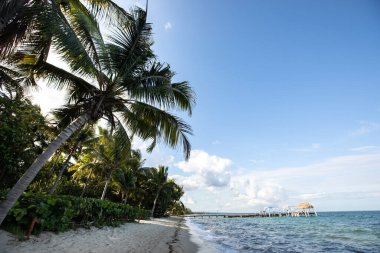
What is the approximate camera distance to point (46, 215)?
6.48 metres

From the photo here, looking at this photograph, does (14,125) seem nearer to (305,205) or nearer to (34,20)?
(34,20)

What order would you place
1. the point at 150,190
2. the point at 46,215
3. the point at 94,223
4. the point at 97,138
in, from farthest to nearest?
the point at 150,190, the point at 97,138, the point at 94,223, the point at 46,215

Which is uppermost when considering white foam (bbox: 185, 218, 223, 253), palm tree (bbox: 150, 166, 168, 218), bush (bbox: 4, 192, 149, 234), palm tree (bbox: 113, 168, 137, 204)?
palm tree (bbox: 150, 166, 168, 218)

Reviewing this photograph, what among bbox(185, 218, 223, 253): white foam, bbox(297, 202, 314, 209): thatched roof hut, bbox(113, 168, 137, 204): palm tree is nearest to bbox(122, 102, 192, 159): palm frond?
bbox(185, 218, 223, 253): white foam

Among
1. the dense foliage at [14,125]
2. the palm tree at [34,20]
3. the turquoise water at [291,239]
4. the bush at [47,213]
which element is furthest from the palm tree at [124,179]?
the palm tree at [34,20]

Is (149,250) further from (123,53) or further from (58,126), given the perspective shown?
(123,53)

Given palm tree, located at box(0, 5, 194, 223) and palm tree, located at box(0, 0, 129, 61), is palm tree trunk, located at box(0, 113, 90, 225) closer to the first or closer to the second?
palm tree, located at box(0, 5, 194, 223)

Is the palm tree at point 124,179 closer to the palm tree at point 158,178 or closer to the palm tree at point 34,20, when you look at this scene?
the palm tree at point 158,178

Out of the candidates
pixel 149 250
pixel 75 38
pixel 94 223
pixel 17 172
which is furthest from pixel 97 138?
pixel 75 38

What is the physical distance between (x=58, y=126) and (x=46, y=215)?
2.96 metres

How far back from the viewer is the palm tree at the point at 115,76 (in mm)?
5738

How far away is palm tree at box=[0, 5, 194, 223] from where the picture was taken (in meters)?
5.74

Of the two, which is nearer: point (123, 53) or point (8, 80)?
point (123, 53)

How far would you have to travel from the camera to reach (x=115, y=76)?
6.48 m
